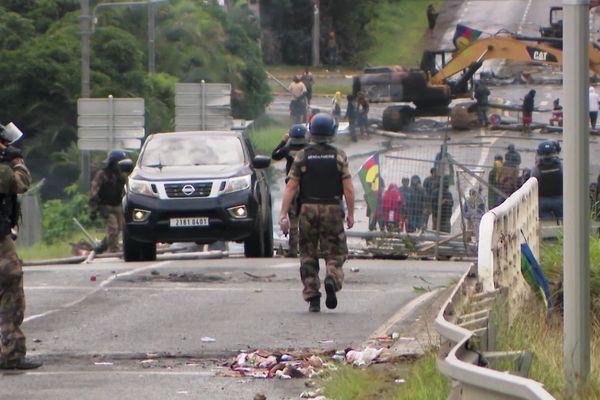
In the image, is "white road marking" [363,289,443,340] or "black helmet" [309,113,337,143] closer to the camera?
"white road marking" [363,289,443,340]

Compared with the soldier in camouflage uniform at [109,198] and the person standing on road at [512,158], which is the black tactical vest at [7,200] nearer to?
the soldier in camouflage uniform at [109,198]

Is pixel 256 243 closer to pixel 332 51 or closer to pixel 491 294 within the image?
pixel 491 294

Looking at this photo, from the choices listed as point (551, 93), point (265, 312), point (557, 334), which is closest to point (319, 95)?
point (551, 93)

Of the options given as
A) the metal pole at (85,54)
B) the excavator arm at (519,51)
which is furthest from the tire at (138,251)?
the excavator arm at (519,51)

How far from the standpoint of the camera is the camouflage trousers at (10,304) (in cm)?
1004

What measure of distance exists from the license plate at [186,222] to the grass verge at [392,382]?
370 inches

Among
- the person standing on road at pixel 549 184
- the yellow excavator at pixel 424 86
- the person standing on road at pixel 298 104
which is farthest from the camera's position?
the person standing on road at pixel 298 104

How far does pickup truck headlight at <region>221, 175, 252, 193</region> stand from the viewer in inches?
746

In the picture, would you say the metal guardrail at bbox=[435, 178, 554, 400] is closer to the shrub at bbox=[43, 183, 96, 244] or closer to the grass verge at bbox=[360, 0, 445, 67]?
the shrub at bbox=[43, 183, 96, 244]

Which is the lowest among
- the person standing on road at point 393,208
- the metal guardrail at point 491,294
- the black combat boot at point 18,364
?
the person standing on road at point 393,208

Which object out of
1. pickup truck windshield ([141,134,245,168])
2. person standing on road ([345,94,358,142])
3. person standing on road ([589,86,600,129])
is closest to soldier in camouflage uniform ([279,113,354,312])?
pickup truck windshield ([141,134,245,168])

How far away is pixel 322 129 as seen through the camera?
42.0 ft

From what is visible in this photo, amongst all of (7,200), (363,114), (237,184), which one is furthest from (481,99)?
(7,200)

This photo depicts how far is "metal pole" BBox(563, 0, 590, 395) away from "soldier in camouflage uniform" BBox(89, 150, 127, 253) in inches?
701
